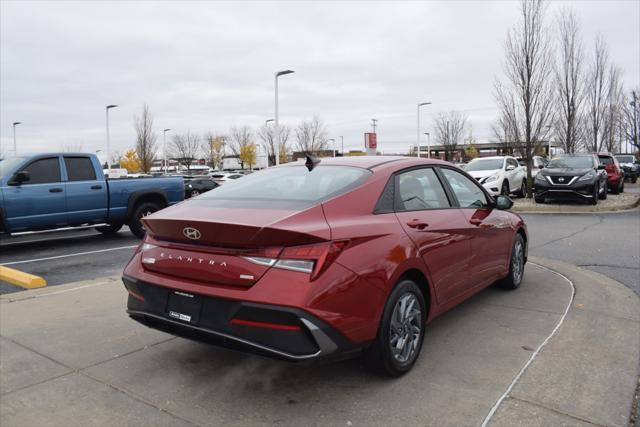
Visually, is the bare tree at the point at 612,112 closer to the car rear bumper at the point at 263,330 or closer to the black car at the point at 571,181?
the black car at the point at 571,181

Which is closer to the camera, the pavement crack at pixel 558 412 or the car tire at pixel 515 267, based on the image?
the pavement crack at pixel 558 412

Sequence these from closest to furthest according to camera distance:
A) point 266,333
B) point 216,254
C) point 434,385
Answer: point 266,333, point 216,254, point 434,385

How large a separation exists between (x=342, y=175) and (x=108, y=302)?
316cm

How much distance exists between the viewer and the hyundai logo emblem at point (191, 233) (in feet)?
10.4

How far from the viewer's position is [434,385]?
3398 mm

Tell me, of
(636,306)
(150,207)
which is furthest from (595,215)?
(150,207)

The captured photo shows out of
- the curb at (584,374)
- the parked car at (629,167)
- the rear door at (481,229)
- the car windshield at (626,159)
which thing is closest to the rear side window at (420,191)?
the rear door at (481,229)

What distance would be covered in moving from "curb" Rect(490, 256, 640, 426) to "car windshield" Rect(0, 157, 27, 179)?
9.50m

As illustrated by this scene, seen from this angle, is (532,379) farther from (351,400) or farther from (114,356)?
(114,356)

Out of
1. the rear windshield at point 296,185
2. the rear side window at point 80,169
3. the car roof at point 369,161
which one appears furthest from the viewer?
the rear side window at point 80,169

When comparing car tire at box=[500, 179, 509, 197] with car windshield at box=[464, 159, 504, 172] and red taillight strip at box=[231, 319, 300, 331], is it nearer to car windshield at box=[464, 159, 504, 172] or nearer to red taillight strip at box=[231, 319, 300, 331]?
car windshield at box=[464, 159, 504, 172]

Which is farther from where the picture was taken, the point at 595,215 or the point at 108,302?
the point at 595,215

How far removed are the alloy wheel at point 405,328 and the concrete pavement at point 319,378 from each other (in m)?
0.17

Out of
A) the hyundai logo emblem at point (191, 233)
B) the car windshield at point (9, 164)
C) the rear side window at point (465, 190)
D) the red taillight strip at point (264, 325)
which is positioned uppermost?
the car windshield at point (9, 164)
